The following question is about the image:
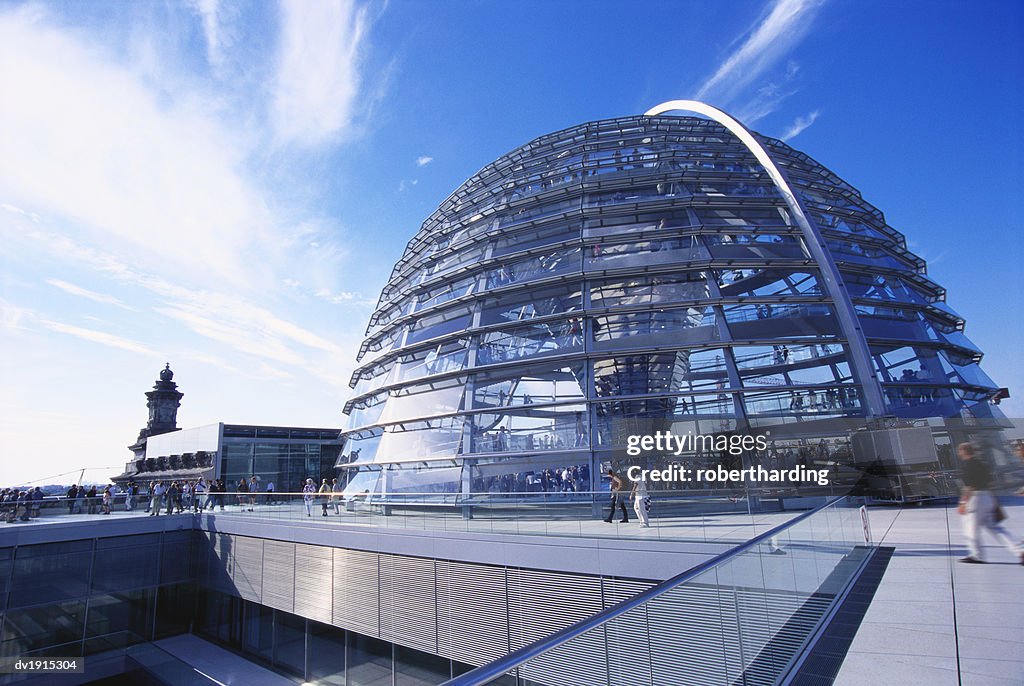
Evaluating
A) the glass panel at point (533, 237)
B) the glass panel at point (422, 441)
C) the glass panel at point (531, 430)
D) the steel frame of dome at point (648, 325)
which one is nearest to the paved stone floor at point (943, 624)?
the steel frame of dome at point (648, 325)

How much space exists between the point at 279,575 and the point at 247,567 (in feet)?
7.66

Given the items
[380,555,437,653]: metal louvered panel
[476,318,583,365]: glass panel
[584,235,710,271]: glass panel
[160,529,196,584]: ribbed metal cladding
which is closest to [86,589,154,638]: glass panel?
[160,529,196,584]: ribbed metal cladding

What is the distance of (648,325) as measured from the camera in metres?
17.9

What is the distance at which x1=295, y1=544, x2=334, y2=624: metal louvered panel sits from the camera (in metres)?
17.0

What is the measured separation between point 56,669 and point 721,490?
22.6 m

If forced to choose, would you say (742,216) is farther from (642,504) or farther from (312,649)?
(312,649)

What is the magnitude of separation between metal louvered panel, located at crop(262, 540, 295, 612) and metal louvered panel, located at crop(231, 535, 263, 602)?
429mm

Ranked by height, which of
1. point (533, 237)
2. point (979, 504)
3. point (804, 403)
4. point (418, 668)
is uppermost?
point (533, 237)

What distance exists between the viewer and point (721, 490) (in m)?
14.2

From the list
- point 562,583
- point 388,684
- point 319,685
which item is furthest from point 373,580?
point 562,583

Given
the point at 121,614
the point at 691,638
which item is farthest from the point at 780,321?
the point at 121,614

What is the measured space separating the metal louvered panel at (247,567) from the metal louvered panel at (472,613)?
8.81 metres

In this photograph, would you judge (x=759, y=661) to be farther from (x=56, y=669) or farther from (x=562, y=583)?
(x=56, y=669)

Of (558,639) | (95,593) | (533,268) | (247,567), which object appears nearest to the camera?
(558,639)
